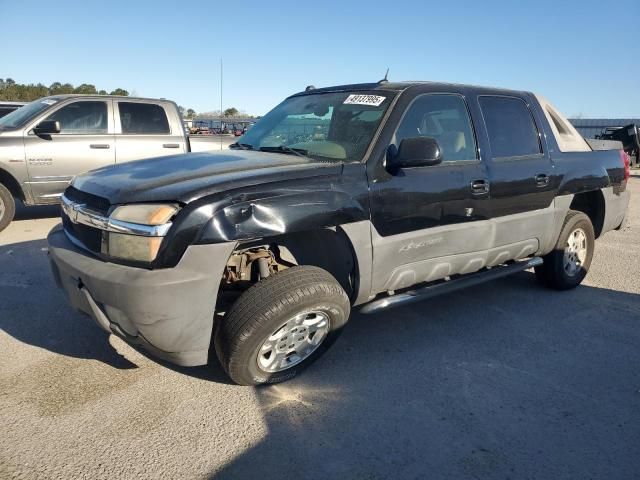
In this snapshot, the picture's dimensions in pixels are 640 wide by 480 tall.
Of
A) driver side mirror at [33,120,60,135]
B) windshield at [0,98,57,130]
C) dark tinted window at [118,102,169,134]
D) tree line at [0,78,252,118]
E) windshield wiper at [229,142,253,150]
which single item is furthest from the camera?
tree line at [0,78,252,118]

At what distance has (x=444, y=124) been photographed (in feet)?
12.1

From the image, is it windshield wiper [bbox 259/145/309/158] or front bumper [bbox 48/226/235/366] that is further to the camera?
windshield wiper [bbox 259/145/309/158]

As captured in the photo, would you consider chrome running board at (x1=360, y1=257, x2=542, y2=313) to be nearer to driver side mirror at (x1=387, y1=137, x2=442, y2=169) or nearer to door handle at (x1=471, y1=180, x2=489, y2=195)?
door handle at (x1=471, y1=180, x2=489, y2=195)

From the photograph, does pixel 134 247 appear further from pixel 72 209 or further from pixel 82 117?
pixel 82 117

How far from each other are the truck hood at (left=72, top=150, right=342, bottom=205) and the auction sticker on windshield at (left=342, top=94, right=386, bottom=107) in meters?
0.66

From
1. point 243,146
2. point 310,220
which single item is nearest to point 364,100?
point 243,146

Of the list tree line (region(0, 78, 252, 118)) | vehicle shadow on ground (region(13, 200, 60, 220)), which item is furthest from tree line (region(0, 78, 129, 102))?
vehicle shadow on ground (region(13, 200, 60, 220))

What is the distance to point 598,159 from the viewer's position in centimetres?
482

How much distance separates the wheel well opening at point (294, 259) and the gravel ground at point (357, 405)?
57 cm

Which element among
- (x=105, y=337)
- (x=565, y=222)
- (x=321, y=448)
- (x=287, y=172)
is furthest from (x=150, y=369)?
(x=565, y=222)

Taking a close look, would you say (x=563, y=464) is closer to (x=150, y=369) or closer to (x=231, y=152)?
(x=150, y=369)

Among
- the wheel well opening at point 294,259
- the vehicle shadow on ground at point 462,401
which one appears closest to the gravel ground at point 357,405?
the vehicle shadow on ground at point 462,401

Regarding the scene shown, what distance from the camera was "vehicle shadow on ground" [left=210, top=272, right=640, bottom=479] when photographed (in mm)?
2386

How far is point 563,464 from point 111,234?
8.31 feet
